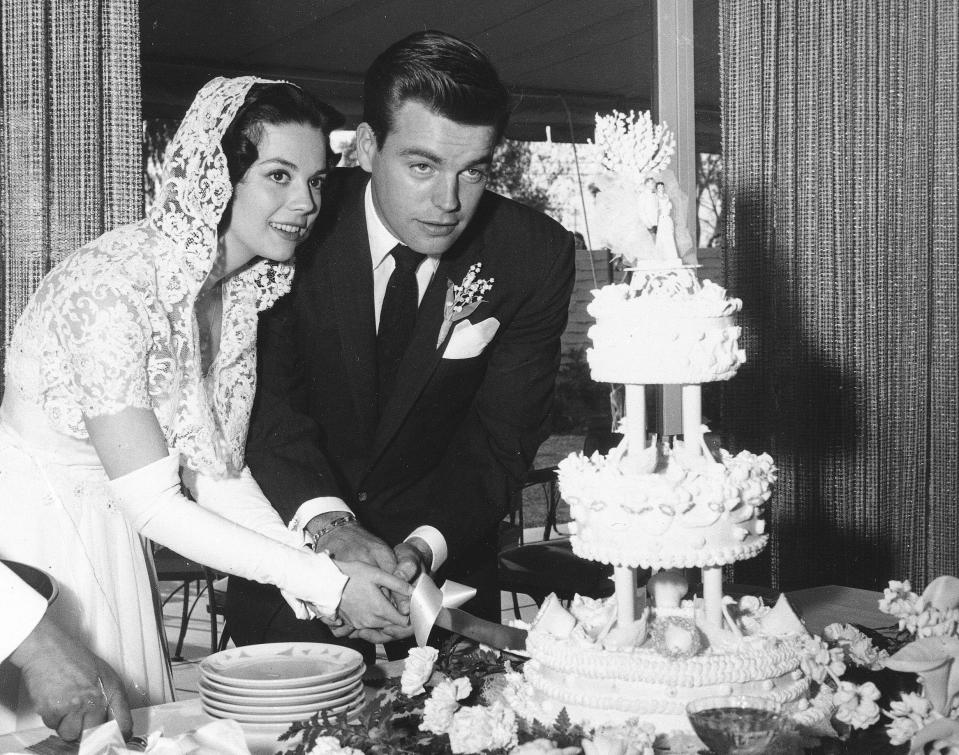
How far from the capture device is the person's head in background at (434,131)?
7.68 ft

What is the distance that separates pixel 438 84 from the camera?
91.9 inches

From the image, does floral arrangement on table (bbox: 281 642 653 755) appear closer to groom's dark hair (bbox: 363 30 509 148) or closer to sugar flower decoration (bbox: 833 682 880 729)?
sugar flower decoration (bbox: 833 682 880 729)

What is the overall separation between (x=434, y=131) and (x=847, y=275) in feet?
7.43

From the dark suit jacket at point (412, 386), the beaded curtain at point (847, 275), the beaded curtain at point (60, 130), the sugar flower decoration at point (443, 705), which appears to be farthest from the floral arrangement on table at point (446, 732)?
the beaded curtain at point (847, 275)

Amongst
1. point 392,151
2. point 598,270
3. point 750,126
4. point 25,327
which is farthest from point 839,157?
point 25,327

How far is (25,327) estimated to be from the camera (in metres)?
2.09

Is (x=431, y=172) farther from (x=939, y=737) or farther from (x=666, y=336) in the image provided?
(x=939, y=737)

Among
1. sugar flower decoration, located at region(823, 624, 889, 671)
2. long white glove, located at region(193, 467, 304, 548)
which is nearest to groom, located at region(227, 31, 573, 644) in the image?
long white glove, located at region(193, 467, 304, 548)

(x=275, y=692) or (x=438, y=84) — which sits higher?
(x=438, y=84)

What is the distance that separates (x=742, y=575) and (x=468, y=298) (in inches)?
78.1

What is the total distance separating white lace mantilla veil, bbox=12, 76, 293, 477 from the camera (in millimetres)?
1902

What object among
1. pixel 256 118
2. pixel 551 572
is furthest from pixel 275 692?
pixel 551 572

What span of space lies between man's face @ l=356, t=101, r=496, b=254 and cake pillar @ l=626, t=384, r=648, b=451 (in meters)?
0.82

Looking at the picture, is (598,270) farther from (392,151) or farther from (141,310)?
(141,310)
